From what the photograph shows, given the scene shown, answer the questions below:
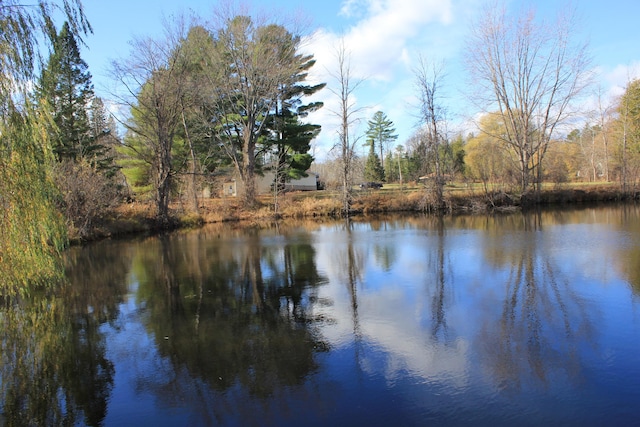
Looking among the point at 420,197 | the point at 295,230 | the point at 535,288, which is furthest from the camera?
the point at 420,197

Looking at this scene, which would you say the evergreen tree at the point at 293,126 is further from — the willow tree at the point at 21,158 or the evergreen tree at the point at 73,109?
the willow tree at the point at 21,158

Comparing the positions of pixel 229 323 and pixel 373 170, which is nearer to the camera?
pixel 229 323

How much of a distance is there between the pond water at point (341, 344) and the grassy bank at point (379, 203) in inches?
620

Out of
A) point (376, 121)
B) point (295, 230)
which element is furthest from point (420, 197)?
point (376, 121)

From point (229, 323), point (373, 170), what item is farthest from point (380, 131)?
point (229, 323)

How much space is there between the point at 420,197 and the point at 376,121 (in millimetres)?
36900

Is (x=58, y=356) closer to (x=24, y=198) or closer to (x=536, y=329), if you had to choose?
(x=24, y=198)

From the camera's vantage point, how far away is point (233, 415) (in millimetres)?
4457

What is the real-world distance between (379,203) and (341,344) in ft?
86.6

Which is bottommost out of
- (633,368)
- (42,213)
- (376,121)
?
(633,368)

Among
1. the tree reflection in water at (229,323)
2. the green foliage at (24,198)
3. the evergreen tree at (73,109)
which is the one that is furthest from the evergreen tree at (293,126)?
the green foliage at (24,198)

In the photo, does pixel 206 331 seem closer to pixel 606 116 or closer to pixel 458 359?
pixel 458 359

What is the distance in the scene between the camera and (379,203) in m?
32.1

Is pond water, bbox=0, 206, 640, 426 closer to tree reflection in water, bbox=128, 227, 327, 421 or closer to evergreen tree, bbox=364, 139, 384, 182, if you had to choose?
tree reflection in water, bbox=128, 227, 327, 421
